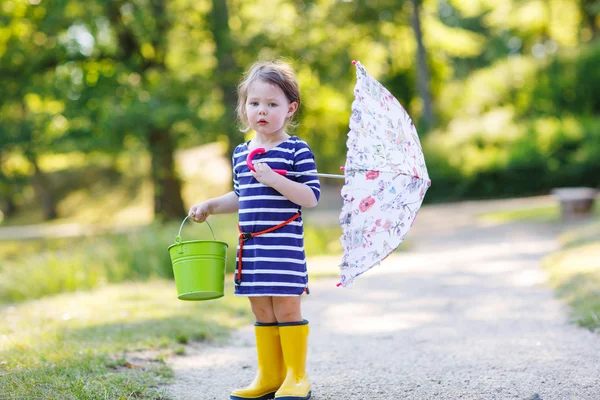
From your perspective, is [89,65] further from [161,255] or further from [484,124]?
[484,124]

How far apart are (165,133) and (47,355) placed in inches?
428

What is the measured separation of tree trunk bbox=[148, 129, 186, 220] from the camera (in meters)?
14.3

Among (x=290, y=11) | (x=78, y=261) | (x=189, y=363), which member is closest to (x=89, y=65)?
(x=290, y=11)

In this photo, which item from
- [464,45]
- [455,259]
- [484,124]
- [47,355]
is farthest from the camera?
[464,45]

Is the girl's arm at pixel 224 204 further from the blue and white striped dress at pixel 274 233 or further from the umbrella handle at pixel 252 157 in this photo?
the umbrella handle at pixel 252 157

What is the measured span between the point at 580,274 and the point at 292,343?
4.36 meters

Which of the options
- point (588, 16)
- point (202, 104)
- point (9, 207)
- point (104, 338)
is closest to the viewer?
point (104, 338)

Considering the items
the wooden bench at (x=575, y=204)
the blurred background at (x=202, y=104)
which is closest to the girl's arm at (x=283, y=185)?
the blurred background at (x=202, y=104)

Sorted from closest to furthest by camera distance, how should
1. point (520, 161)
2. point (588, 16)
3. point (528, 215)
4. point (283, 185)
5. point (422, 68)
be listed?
point (283, 185), point (528, 215), point (520, 161), point (422, 68), point (588, 16)

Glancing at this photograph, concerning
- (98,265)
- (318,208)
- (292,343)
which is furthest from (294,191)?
(318,208)

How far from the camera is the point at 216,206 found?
3471mm

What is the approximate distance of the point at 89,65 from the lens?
46.6 ft

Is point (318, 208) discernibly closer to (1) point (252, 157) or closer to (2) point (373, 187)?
(1) point (252, 157)

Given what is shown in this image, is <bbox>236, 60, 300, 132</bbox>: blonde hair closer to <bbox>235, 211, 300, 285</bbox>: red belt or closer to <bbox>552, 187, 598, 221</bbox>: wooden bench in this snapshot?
<bbox>235, 211, 300, 285</bbox>: red belt
